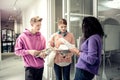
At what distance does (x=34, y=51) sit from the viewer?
8.24 ft

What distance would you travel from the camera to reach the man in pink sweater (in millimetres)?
2592

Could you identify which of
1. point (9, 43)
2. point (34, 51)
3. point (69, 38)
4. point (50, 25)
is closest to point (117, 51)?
point (69, 38)

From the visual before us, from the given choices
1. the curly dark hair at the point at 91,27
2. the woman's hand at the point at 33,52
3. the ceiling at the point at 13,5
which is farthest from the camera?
the ceiling at the point at 13,5

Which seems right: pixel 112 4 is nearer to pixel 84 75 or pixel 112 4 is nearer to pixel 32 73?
pixel 84 75

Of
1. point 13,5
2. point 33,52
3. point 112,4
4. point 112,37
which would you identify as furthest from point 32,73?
point 13,5

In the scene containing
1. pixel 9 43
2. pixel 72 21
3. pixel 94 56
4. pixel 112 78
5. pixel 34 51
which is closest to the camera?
pixel 94 56

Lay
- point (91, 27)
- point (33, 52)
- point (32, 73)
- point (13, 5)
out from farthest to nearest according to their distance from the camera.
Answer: point (13, 5) → point (32, 73) → point (33, 52) → point (91, 27)

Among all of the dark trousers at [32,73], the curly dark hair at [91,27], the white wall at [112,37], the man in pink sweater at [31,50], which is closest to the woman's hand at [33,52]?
the man in pink sweater at [31,50]

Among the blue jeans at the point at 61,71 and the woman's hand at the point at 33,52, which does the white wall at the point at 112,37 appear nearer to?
the blue jeans at the point at 61,71

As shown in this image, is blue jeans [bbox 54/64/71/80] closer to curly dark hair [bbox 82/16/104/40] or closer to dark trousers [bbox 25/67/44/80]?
dark trousers [bbox 25/67/44/80]

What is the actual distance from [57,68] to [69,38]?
23.2 inches

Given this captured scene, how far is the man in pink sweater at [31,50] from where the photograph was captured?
2592mm

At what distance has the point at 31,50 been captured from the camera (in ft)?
8.34

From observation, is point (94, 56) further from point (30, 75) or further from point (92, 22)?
point (30, 75)
